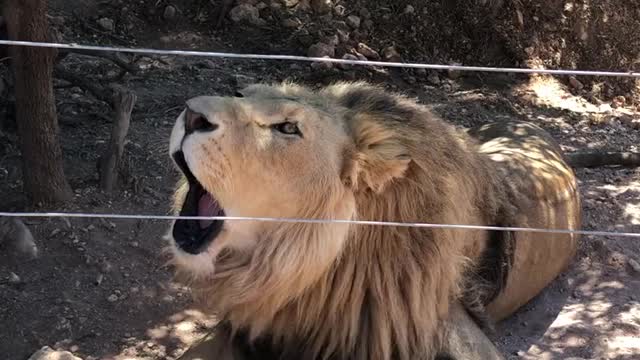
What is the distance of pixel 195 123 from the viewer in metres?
2.09

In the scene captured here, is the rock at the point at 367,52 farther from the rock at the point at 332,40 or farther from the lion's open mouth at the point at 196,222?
the lion's open mouth at the point at 196,222

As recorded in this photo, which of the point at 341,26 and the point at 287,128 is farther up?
the point at 287,128

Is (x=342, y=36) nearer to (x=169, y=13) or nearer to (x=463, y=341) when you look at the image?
(x=169, y=13)

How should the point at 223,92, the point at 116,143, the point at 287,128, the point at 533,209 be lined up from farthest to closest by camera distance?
1. the point at 223,92
2. the point at 116,143
3. the point at 533,209
4. the point at 287,128

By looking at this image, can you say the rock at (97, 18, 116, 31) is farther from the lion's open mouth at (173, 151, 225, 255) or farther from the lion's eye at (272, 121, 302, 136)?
the lion's eye at (272, 121, 302, 136)

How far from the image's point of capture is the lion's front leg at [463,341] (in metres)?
2.50

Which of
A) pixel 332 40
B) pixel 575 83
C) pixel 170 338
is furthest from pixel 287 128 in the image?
pixel 575 83

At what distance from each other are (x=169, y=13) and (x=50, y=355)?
11.2 feet

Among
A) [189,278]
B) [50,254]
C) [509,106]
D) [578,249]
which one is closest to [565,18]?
[509,106]

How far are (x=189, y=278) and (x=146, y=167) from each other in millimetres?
1796

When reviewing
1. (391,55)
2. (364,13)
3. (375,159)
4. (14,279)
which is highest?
(375,159)

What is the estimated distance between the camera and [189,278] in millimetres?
2383

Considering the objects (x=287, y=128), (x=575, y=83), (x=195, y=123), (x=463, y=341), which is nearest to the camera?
(x=195, y=123)

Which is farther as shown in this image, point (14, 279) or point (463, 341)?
point (14, 279)
